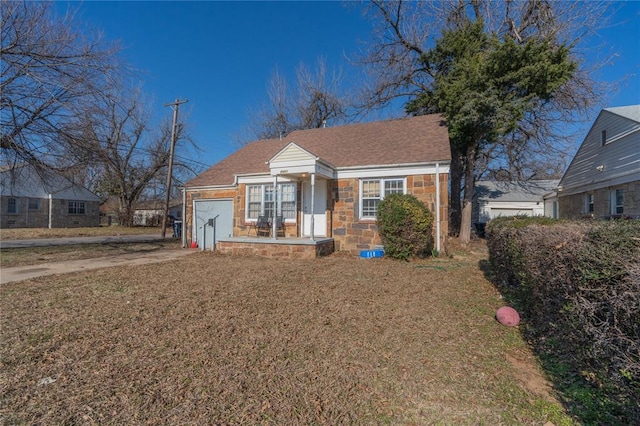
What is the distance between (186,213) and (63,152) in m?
5.80

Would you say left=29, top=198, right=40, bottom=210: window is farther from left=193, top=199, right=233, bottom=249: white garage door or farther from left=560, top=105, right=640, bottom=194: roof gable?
left=560, top=105, right=640, bottom=194: roof gable

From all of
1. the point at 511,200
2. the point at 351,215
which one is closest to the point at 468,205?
the point at 351,215

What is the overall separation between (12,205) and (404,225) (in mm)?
30831

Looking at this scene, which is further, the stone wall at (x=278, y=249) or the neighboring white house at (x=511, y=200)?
the neighboring white house at (x=511, y=200)

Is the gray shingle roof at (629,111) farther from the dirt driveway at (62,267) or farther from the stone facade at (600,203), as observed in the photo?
the dirt driveway at (62,267)

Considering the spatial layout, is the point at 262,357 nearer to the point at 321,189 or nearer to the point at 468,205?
the point at 321,189

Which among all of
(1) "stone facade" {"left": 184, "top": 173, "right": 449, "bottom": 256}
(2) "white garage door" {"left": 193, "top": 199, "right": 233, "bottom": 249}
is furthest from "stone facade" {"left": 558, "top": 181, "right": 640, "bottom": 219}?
(2) "white garage door" {"left": 193, "top": 199, "right": 233, "bottom": 249}

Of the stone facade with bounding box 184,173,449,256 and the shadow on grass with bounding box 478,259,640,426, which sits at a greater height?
the stone facade with bounding box 184,173,449,256

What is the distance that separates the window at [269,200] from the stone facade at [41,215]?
79.2ft

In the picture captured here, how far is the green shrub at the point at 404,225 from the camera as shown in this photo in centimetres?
888

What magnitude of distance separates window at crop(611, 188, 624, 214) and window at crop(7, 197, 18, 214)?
38.4 metres

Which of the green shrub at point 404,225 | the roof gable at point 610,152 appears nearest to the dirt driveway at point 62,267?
the green shrub at point 404,225

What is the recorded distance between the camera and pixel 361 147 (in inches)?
476

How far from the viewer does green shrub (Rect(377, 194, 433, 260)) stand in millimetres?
8875
